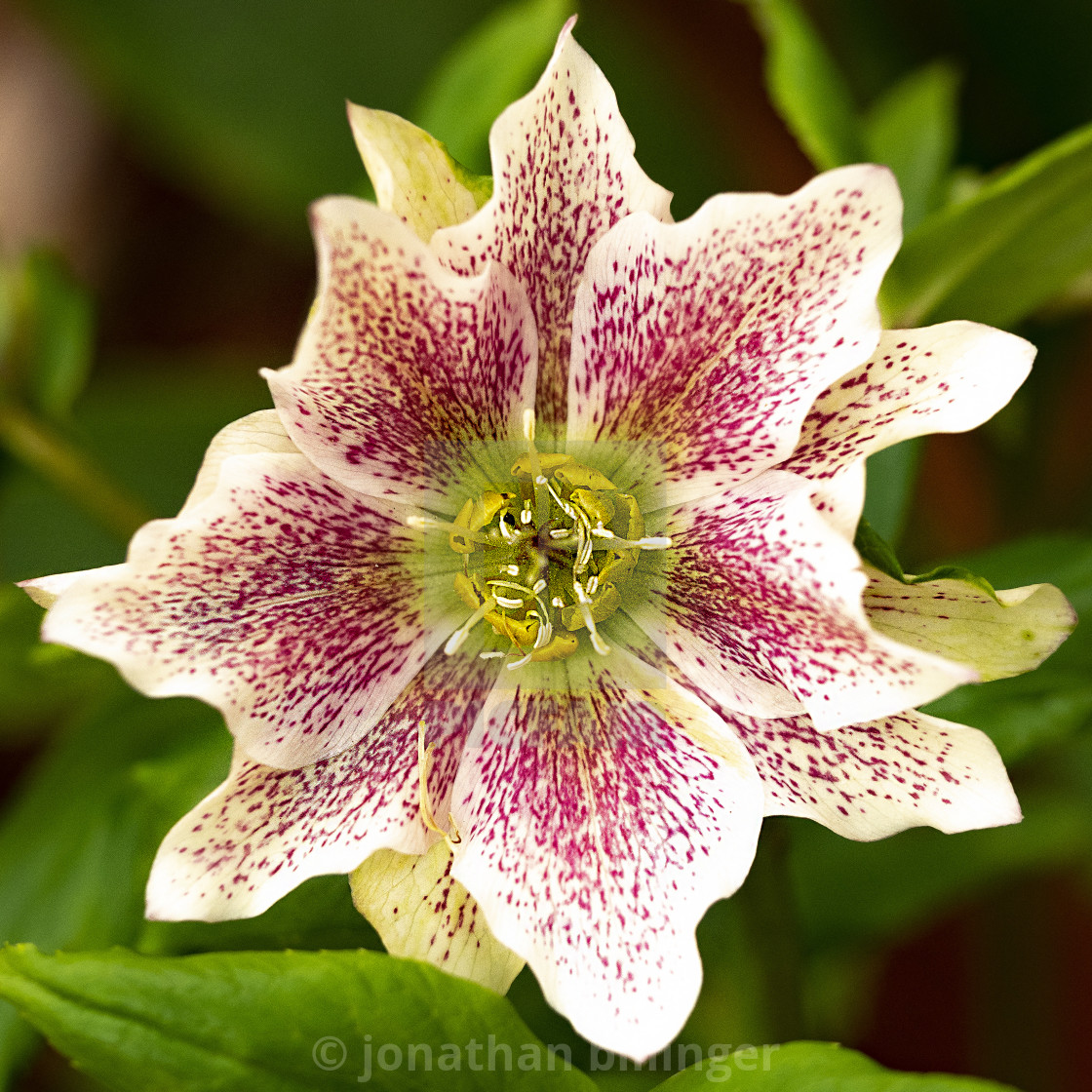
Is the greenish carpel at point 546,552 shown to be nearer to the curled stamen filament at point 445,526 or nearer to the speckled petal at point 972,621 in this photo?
the curled stamen filament at point 445,526

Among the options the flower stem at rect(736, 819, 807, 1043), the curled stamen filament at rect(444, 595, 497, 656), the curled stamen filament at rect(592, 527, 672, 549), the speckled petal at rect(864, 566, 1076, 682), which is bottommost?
the flower stem at rect(736, 819, 807, 1043)

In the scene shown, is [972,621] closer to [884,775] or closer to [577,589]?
[884,775]

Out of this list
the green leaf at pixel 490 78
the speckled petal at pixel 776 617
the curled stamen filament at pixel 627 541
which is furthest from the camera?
the green leaf at pixel 490 78

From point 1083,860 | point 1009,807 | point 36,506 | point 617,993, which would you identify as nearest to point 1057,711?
point 1009,807

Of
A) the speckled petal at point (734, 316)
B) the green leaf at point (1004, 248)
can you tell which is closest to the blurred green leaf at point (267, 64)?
the green leaf at point (1004, 248)

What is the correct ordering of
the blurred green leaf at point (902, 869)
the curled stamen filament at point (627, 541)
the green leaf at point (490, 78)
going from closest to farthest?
the curled stamen filament at point (627, 541), the green leaf at point (490, 78), the blurred green leaf at point (902, 869)

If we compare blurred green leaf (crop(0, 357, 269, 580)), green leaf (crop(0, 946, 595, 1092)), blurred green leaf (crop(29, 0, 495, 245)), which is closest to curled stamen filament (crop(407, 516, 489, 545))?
green leaf (crop(0, 946, 595, 1092))

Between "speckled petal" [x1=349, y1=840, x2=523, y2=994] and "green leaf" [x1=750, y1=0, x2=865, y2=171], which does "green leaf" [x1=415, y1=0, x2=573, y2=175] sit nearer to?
"green leaf" [x1=750, y1=0, x2=865, y2=171]

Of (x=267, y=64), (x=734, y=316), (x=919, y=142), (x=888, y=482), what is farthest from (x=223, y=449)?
(x=267, y=64)

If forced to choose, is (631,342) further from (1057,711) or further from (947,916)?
(947,916)
